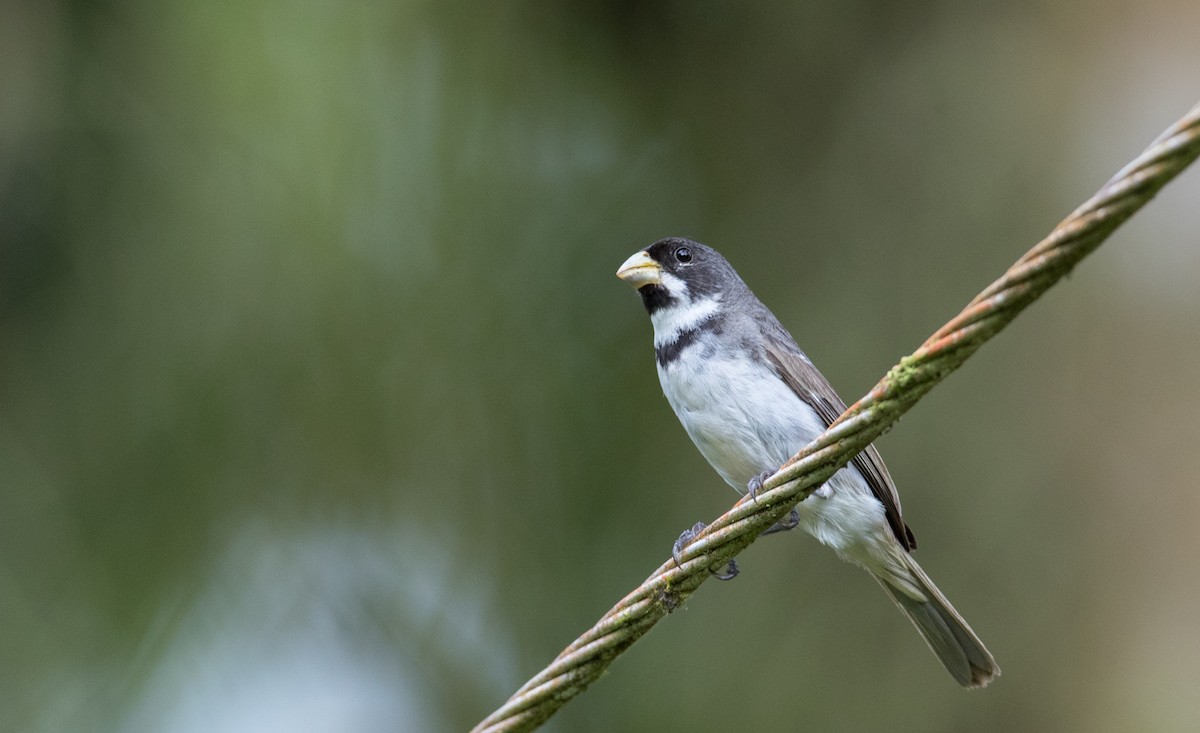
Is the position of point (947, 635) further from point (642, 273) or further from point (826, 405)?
point (642, 273)

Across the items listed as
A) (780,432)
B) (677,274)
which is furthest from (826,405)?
(677,274)

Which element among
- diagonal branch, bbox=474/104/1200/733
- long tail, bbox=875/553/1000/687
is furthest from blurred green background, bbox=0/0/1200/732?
diagonal branch, bbox=474/104/1200/733

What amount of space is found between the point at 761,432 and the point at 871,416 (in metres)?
1.54

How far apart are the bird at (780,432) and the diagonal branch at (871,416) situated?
45.2 inches

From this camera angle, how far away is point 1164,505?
611 cm

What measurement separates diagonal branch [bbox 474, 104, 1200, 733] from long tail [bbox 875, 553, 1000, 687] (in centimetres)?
163

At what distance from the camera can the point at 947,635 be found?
421 cm

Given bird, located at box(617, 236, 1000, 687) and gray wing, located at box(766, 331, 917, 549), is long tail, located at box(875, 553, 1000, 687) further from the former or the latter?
gray wing, located at box(766, 331, 917, 549)

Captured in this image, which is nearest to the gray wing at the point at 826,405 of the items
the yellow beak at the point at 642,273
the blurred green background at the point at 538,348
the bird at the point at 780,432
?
the bird at the point at 780,432

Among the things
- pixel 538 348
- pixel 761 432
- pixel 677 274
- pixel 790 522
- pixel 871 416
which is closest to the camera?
pixel 871 416

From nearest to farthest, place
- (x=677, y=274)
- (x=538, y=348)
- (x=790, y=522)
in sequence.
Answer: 1. (x=790, y=522)
2. (x=677, y=274)
3. (x=538, y=348)

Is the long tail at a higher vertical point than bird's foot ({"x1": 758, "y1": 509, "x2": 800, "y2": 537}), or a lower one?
lower

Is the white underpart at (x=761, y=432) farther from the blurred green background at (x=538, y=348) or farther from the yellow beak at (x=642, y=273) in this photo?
the blurred green background at (x=538, y=348)

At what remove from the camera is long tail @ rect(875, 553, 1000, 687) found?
4133mm
